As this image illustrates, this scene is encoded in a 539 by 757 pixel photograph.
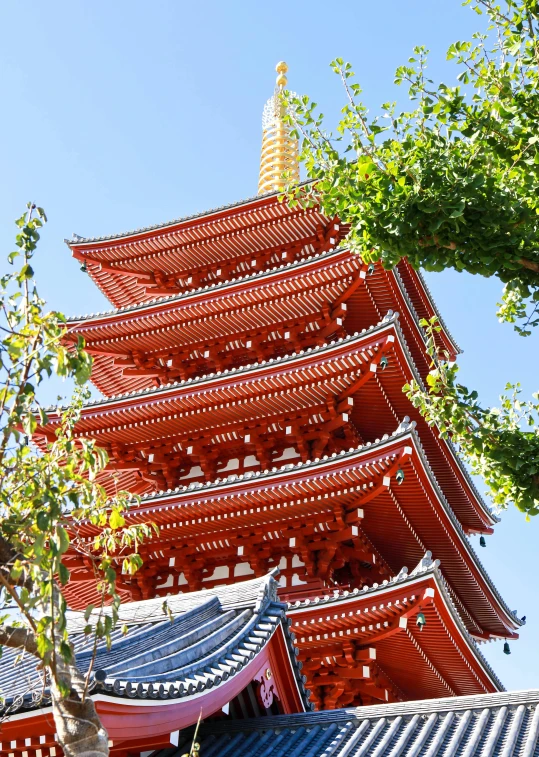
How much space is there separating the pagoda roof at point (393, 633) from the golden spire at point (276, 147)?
45.2ft

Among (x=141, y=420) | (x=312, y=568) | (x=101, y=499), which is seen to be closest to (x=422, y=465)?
(x=312, y=568)

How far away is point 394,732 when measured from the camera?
7812 millimetres

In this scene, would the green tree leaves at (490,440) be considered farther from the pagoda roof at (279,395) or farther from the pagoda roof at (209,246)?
the pagoda roof at (209,246)

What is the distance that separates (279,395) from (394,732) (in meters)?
8.30

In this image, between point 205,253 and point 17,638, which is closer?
point 17,638

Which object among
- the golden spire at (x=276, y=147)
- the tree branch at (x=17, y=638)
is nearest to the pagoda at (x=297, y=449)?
the golden spire at (x=276, y=147)

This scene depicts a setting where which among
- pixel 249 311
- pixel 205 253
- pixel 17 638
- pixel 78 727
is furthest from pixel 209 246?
pixel 78 727

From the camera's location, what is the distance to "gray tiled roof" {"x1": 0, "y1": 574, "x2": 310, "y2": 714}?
6336 millimetres

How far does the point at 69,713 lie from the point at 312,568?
1019 centimetres

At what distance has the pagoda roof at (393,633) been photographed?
39.8 feet

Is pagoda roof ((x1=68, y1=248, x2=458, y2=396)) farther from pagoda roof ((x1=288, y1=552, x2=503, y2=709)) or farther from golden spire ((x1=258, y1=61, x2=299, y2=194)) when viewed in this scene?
golden spire ((x1=258, y1=61, x2=299, y2=194))

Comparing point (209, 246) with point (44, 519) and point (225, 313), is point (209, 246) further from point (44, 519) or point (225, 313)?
point (44, 519)

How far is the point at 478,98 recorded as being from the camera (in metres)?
6.99

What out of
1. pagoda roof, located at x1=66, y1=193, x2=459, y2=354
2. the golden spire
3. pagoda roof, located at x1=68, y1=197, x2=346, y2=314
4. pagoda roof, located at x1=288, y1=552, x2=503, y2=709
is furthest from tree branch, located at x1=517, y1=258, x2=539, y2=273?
the golden spire
